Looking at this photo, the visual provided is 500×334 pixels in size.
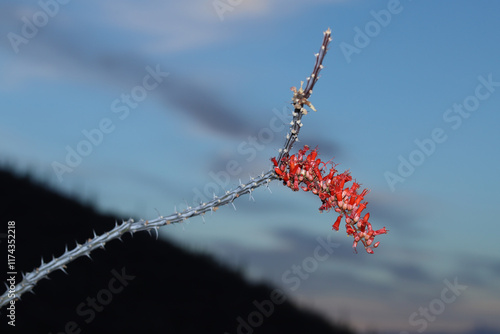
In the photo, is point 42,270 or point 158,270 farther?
point 158,270

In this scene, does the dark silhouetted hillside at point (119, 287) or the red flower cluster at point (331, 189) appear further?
the dark silhouetted hillside at point (119, 287)

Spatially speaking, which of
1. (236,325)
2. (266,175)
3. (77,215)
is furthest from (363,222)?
(77,215)

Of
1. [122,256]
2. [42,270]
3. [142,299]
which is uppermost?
[122,256]

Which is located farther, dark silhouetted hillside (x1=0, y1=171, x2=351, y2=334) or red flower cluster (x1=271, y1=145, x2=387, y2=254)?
dark silhouetted hillside (x1=0, y1=171, x2=351, y2=334)

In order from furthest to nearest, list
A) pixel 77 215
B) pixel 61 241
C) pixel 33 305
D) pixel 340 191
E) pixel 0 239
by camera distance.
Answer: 1. pixel 77 215
2. pixel 61 241
3. pixel 0 239
4. pixel 33 305
5. pixel 340 191

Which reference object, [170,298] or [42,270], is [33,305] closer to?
[170,298]
